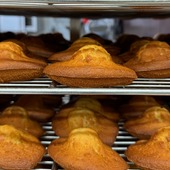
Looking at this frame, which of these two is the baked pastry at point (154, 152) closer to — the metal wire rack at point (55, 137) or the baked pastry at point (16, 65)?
the metal wire rack at point (55, 137)

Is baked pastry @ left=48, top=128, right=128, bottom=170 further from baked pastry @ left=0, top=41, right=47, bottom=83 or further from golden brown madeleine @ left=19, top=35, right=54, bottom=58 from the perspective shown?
golden brown madeleine @ left=19, top=35, right=54, bottom=58

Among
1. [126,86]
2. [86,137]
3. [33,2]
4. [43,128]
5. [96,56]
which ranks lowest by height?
[43,128]

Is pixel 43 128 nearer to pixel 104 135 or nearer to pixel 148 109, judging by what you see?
pixel 104 135

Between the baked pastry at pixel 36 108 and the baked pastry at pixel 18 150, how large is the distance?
24 cm

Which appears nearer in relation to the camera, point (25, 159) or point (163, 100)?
point (25, 159)

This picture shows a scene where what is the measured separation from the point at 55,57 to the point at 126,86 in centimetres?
26

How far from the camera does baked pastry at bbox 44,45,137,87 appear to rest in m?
1.08

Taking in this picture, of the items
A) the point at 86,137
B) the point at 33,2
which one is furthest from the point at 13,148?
the point at 33,2

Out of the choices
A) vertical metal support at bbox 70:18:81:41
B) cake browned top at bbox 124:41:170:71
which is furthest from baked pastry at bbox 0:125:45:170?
vertical metal support at bbox 70:18:81:41

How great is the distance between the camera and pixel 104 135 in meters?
1.33

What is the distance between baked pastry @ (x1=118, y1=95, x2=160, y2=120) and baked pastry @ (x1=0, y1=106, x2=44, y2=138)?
1.15 ft

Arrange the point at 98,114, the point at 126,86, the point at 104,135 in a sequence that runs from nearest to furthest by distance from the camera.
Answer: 1. the point at 126,86
2. the point at 104,135
3. the point at 98,114

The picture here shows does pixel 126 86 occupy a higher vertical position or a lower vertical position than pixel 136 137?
higher

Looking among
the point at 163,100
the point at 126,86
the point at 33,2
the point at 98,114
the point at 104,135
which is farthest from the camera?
the point at 163,100
